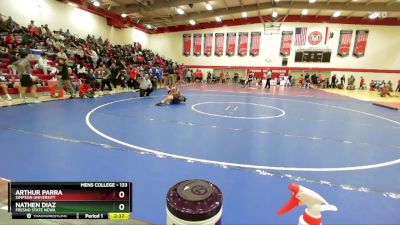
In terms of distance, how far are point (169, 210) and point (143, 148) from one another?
266 cm

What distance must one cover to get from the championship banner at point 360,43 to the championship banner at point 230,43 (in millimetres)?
11919

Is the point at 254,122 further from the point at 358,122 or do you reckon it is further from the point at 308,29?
the point at 308,29

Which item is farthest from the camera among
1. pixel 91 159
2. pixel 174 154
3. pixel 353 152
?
pixel 353 152

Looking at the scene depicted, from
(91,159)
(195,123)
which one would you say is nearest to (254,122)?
(195,123)

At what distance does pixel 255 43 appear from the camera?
2578cm

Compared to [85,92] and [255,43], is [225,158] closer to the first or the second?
[85,92]

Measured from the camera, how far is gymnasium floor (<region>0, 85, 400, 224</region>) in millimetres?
2428

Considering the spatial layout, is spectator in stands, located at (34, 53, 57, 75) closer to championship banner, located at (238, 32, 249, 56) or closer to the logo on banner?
championship banner, located at (238, 32, 249, 56)

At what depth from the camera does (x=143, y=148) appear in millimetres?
3926

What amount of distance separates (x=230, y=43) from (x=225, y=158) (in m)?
24.3

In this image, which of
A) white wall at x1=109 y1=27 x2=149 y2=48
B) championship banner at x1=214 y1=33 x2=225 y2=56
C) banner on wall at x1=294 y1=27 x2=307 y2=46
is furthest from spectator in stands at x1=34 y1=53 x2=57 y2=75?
banner on wall at x1=294 y1=27 x2=307 y2=46

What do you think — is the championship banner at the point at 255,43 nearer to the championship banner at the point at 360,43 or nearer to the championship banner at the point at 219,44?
the championship banner at the point at 219,44
